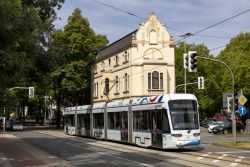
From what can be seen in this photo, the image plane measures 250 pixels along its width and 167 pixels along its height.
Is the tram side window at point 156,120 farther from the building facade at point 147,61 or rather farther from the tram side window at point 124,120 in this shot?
the building facade at point 147,61

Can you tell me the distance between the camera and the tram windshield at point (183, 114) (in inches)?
1036

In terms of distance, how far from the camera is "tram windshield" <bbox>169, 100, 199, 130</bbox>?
26.3 metres

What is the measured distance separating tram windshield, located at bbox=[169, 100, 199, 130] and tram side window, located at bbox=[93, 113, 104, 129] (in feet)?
40.3

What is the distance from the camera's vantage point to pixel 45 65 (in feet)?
108

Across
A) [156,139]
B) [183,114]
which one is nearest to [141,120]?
[156,139]

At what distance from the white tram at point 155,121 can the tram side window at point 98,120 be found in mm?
499

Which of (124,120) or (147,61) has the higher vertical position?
(147,61)

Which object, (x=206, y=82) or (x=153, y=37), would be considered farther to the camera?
(x=206, y=82)

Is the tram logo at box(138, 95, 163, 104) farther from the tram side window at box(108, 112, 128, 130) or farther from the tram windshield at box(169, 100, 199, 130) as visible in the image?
the tram side window at box(108, 112, 128, 130)

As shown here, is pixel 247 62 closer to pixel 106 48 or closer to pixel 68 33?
pixel 106 48

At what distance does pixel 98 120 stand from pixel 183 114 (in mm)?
13767

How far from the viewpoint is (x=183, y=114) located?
26672 mm

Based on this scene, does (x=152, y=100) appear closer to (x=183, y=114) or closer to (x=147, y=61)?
(x=183, y=114)

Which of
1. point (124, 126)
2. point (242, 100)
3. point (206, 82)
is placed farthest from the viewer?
point (206, 82)
